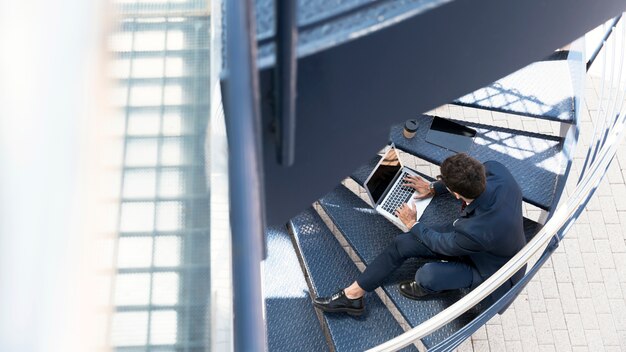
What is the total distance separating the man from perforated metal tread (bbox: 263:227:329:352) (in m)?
0.17

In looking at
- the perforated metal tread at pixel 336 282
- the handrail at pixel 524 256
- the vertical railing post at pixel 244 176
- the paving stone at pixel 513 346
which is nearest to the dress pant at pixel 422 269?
the perforated metal tread at pixel 336 282

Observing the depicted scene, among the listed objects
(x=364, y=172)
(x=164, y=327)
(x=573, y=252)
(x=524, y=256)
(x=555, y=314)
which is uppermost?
(x=364, y=172)

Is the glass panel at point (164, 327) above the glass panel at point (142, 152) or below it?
below

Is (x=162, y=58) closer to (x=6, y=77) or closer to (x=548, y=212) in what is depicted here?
(x=6, y=77)

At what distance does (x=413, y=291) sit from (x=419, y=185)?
0.80 metres

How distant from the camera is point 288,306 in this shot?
203 inches

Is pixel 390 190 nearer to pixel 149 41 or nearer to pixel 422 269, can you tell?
pixel 422 269

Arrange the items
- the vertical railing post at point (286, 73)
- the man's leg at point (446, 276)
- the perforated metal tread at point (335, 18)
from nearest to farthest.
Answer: the vertical railing post at point (286, 73) → the perforated metal tread at point (335, 18) → the man's leg at point (446, 276)

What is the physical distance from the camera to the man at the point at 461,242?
4.46m

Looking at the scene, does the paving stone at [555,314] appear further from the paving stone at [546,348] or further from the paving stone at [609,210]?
the paving stone at [609,210]

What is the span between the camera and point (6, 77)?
2023mm

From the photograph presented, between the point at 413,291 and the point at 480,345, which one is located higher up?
the point at 413,291

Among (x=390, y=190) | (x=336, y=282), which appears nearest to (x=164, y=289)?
(x=336, y=282)

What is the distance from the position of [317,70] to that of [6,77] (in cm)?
107
